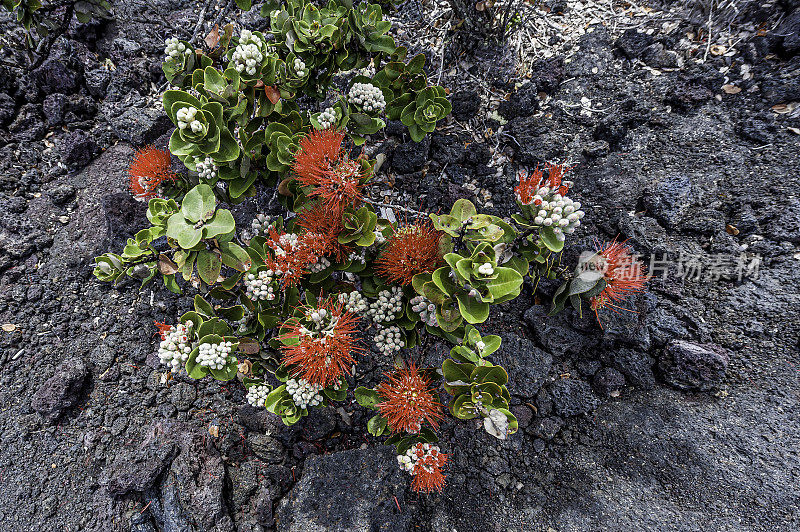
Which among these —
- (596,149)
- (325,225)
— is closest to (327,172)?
(325,225)

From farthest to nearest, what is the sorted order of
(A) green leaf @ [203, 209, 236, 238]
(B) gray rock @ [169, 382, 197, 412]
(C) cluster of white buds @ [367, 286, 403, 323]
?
1. (B) gray rock @ [169, 382, 197, 412]
2. (C) cluster of white buds @ [367, 286, 403, 323]
3. (A) green leaf @ [203, 209, 236, 238]

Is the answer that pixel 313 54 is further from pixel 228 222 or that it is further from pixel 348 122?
pixel 228 222

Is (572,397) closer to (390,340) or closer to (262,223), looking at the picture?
(390,340)

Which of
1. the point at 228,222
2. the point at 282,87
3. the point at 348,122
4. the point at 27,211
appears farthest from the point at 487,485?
the point at 27,211

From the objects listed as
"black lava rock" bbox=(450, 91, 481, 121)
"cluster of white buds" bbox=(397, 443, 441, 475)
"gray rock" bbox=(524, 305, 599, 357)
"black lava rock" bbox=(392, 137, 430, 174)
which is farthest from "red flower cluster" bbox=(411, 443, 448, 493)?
"black lava rock" bbox=(450, 91, 481, 121)

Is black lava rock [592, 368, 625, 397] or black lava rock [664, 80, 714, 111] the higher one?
black lava rock [664, 80, 714, 111]

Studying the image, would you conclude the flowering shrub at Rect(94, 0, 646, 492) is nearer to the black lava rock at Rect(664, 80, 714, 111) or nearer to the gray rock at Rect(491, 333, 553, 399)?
the gray rock at Rect(491, 333, 553, 399)
